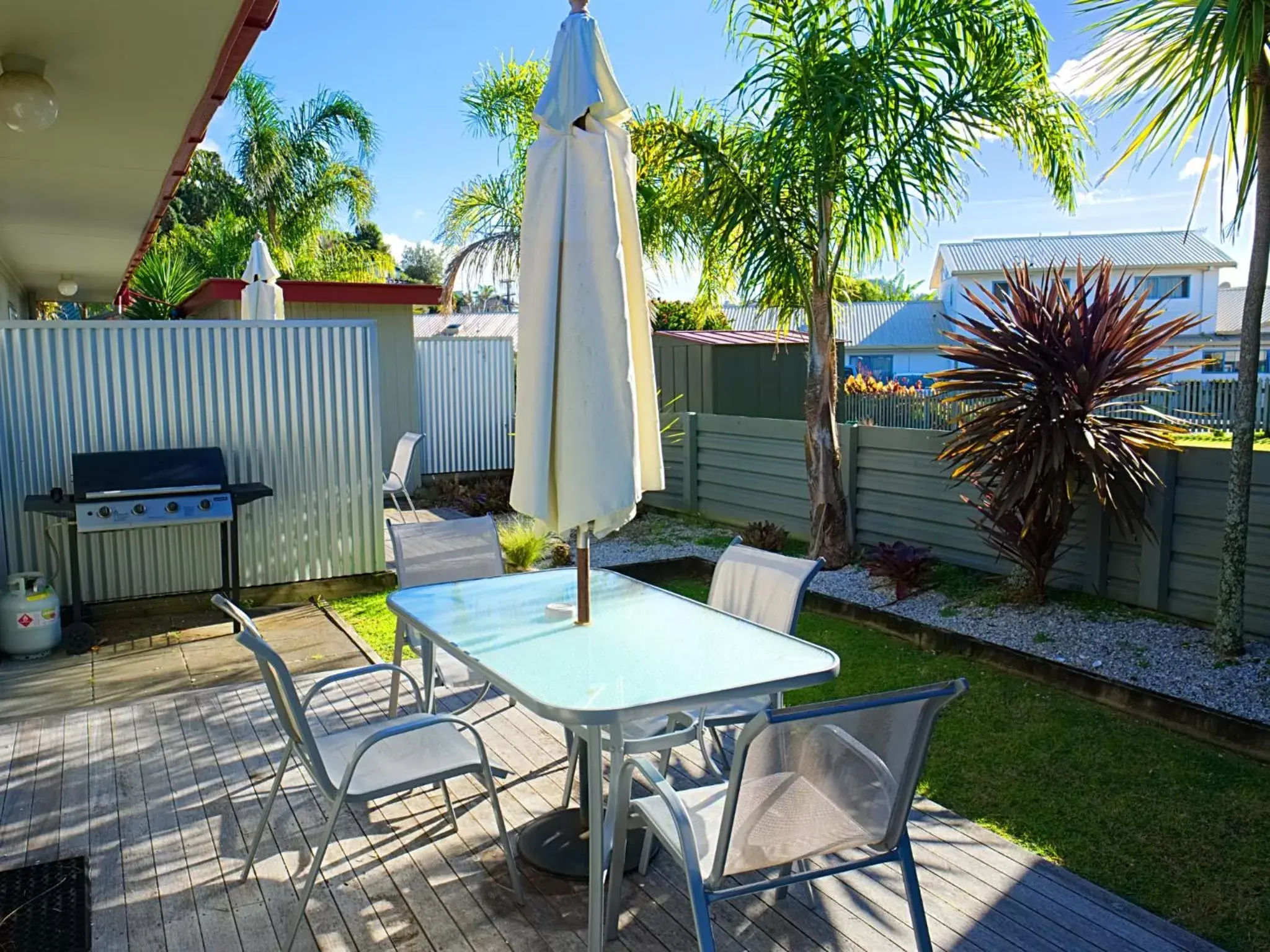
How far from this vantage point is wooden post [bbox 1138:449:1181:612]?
5.58 meters

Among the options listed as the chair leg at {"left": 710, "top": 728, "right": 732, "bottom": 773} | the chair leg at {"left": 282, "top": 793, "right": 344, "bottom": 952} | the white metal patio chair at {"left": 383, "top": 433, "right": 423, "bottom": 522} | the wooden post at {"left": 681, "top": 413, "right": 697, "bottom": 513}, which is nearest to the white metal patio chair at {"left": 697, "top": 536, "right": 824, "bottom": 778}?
the chair leg at {"left": 710, "top": 728, "right": 732, "bottom": 773}

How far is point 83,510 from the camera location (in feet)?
19.6

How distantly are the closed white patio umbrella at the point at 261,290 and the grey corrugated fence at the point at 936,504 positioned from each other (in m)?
3.93

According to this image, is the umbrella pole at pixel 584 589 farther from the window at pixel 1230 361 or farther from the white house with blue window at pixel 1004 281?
the white house with blue window at pixel 1004 281

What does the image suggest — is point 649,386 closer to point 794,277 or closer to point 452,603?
point 452,603

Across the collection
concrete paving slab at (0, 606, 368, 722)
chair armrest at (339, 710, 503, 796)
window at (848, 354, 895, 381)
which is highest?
window at (848, 354, 895, 381)

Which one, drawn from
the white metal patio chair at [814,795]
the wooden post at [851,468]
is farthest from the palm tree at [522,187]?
the white metal patio chair at [814,795]

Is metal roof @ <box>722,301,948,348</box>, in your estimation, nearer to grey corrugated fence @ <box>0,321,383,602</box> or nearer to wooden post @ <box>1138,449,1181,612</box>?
grey corrugated fence @ <box>0,321,383,602</box>

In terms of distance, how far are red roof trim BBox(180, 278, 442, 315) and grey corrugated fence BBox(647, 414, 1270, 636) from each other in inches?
138

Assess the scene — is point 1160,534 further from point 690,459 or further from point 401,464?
point 401,464

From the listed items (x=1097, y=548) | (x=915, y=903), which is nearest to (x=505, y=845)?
(x=915, y=903)

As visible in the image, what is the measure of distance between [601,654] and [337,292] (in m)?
9.12

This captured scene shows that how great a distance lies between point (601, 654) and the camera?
10.3ft

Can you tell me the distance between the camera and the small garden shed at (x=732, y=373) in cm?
1098
